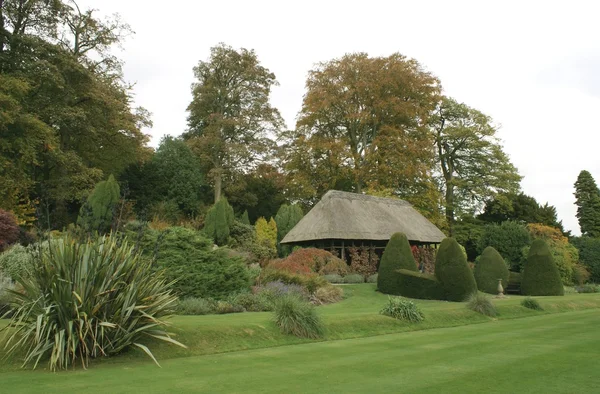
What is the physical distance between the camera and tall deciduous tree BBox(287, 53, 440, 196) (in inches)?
1470

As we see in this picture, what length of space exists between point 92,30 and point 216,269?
21.1 metres

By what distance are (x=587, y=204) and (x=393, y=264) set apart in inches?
1492

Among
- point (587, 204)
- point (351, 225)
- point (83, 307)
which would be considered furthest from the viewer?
point (587, 204)

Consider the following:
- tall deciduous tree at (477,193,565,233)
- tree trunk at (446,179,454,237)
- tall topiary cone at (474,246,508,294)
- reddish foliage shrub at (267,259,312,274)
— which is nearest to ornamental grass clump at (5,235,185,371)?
reddish foliage shrub at (267,259,312,274)

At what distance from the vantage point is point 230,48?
138 ft

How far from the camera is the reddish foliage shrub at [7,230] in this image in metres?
19.9

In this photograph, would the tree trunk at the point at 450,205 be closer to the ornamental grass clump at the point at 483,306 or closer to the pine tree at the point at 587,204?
the pine tree at the point at 587,204

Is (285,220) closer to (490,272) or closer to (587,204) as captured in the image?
(490,272)

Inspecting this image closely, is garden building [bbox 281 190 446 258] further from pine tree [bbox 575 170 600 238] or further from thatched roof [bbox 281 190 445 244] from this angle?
pine tree [bbox 575 170 600 238]

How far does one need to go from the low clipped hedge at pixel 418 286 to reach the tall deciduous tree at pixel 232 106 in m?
21.7

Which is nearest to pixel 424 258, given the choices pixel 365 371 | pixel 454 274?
pixel 454 274

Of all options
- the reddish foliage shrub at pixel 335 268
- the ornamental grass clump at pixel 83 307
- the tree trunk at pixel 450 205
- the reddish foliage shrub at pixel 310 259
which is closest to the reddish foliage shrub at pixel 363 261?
the reddish foliage shrub at pixel 335 268

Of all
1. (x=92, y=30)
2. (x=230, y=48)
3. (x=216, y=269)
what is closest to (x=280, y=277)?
(x=216, y=269)

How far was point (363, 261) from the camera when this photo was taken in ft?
88.2
